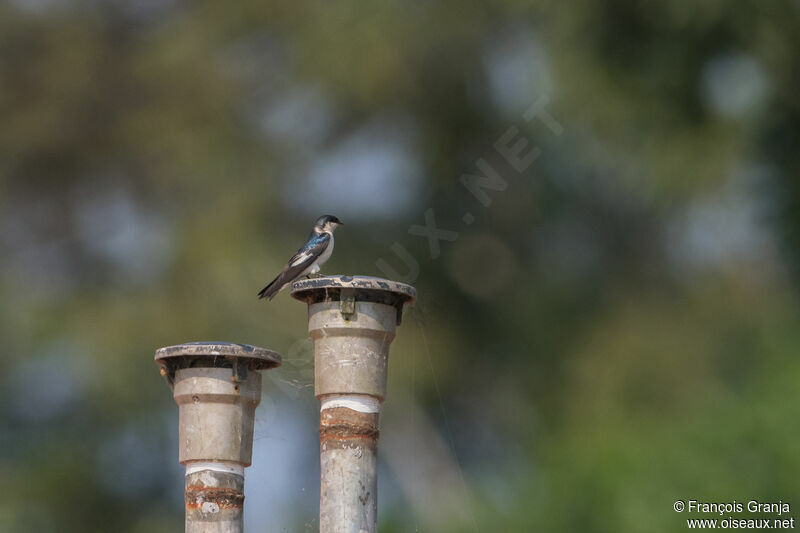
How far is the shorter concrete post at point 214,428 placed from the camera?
30.7ft

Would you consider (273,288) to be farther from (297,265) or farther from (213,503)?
(213,503)

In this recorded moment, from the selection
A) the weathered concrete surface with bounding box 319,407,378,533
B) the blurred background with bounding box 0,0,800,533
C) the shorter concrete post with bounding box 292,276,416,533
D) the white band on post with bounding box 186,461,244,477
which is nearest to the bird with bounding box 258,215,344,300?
the white band on post with bounding box 186,461,244,477

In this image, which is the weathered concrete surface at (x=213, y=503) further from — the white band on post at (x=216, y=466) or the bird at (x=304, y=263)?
the bird at (x=304, y=263)

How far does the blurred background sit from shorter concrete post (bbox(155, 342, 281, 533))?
4843 mm

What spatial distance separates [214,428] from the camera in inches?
369

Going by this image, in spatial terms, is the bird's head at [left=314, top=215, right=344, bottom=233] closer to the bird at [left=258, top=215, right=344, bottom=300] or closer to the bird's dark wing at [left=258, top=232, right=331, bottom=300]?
the bird at [left=258, top=215, right=344, bottom=300]

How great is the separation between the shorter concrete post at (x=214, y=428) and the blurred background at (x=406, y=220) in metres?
4.84

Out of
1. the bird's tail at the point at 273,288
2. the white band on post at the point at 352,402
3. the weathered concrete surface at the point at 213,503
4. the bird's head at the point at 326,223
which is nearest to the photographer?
the white band on post at the point at 352,402

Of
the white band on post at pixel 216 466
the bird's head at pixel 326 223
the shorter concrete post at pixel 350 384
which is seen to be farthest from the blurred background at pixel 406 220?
the shorter concrete post at pixel 350 384

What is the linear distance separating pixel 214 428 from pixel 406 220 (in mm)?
7791

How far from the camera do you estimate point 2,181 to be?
17.9 m

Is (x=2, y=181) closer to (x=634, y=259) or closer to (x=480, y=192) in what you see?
(x=480, y=192)

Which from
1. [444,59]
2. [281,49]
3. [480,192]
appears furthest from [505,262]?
[281,49]

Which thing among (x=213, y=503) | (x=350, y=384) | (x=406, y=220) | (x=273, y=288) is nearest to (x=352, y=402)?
(x=350, y=384)
